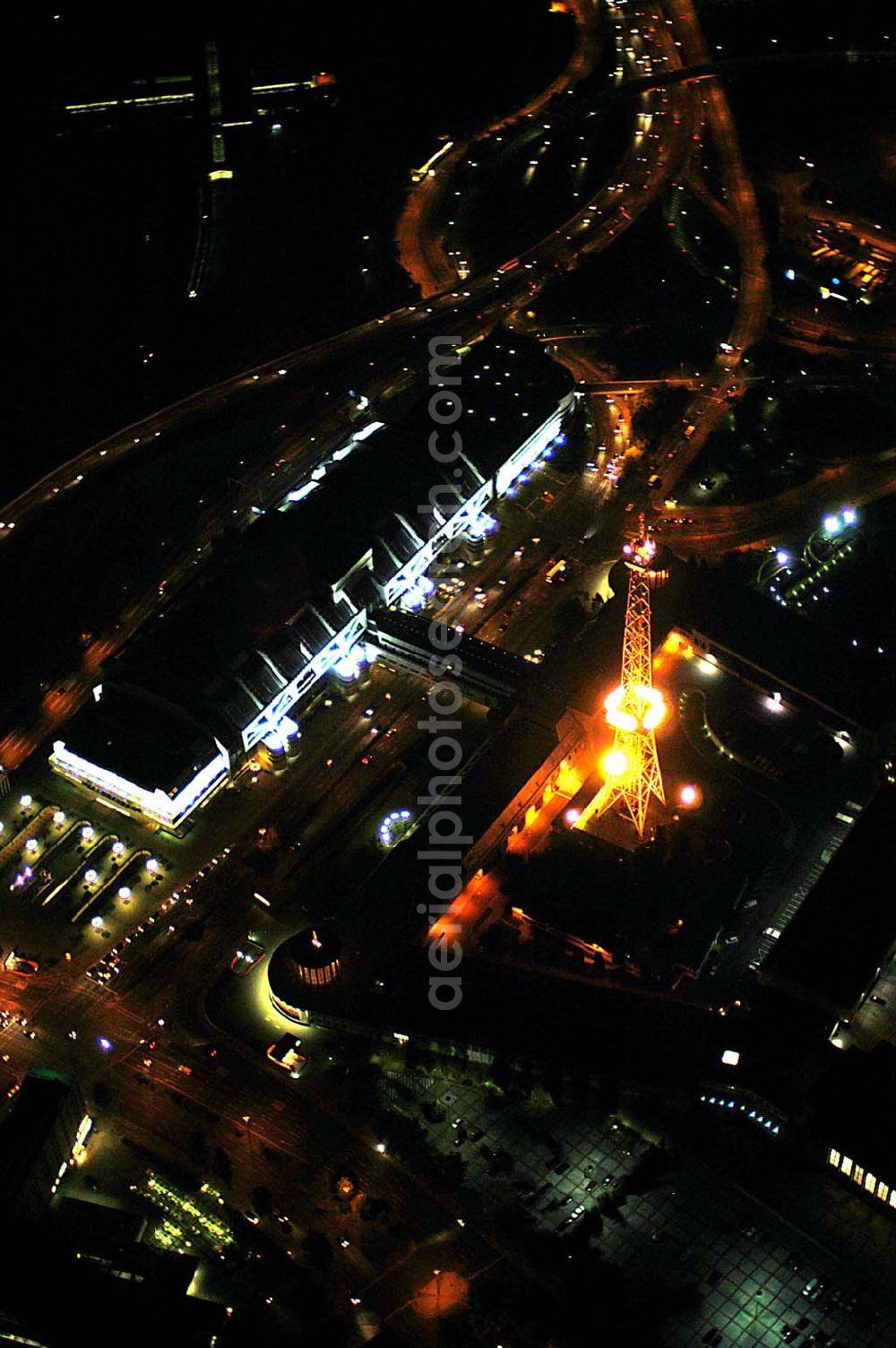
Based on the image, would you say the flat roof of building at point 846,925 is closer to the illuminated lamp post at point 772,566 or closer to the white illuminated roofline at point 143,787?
the illuminated lamp post at point 772,566

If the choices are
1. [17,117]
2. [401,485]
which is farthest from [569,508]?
[17,117]

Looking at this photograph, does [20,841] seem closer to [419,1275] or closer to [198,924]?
[198,924]

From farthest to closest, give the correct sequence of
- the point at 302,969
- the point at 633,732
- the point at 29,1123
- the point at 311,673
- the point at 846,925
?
1. the point at 311,673
2. the point at 633,732
3. the point at 846,925
4. the point at 302,969
5. the point at 29,1123

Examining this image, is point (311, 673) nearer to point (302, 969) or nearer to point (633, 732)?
point (633, 732)

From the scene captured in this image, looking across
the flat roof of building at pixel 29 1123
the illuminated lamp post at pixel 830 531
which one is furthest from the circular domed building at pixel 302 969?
the illuminated lamp post at pixel 830 531

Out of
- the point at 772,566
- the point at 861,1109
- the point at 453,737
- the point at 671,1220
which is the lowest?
the point at 671,1220

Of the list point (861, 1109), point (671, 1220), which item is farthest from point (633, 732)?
point (671, 1220)

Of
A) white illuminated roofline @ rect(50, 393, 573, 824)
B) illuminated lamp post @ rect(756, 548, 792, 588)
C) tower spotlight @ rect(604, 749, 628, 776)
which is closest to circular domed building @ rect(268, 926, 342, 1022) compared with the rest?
white illuminated roofline @ rect(50, 393, 573, 824)
